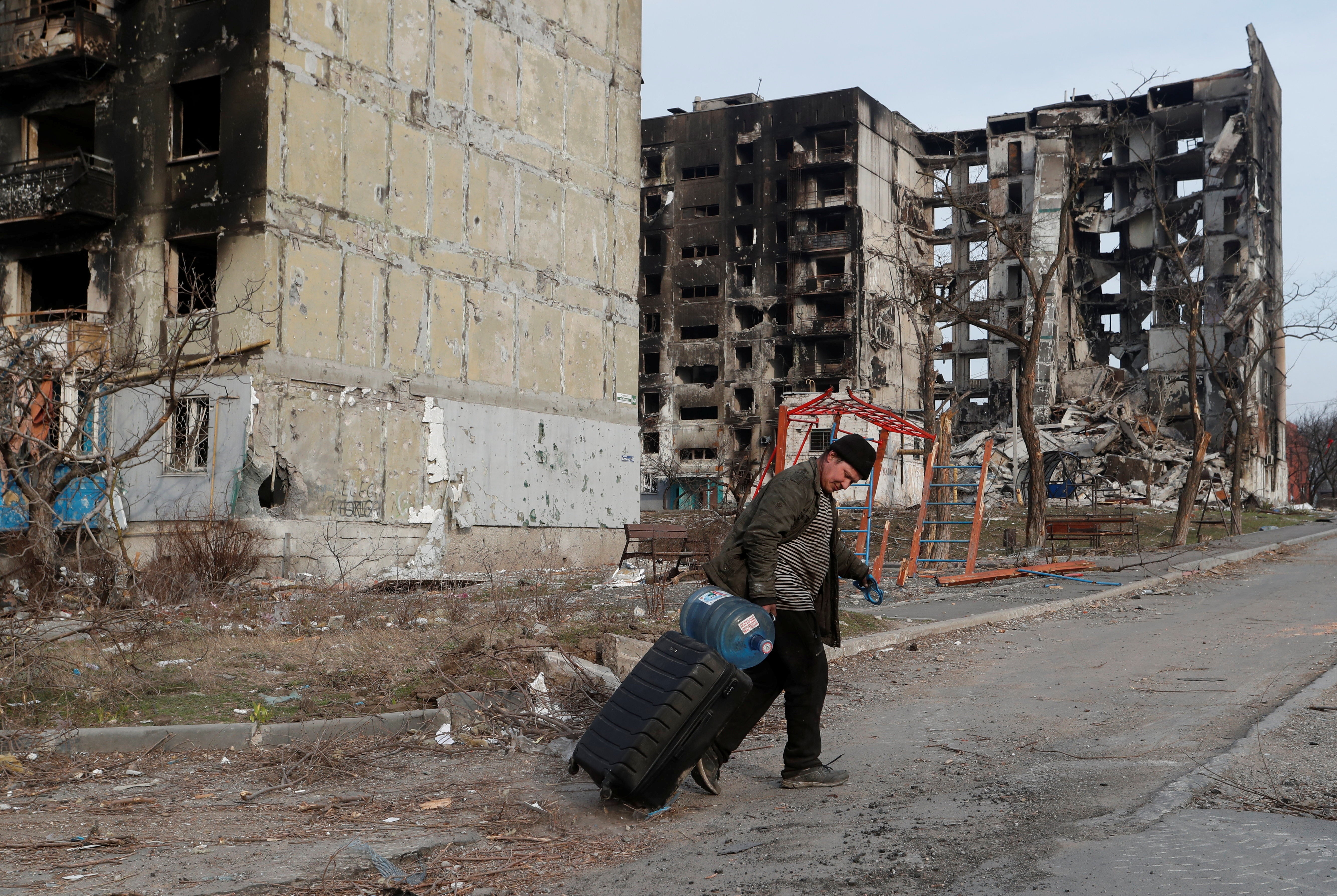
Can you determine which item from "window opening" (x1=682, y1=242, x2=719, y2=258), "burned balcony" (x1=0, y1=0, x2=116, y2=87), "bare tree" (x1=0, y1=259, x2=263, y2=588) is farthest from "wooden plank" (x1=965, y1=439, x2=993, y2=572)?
"window opening" (x1=682, y1=242, x2=719, y2=258)

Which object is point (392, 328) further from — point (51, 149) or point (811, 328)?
point (811, 328)

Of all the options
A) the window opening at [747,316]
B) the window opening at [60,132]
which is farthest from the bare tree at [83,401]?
the window opening at [747,316]

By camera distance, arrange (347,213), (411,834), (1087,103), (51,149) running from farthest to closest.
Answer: (1087,103), (51,149), (347,213), (411,834)

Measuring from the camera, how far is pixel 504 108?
26500 mm

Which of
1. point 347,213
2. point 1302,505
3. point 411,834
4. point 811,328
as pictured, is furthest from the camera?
point 811,328

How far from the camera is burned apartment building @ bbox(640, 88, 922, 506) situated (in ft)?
231

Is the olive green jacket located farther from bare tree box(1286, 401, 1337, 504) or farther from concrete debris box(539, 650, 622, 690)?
bare tree box(1286, 401, 1337, 504)

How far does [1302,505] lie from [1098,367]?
13880 millimetres

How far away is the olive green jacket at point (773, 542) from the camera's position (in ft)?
20.0

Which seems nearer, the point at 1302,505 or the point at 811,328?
the point at 1302,505

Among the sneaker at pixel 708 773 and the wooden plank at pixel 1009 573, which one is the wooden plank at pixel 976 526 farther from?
the sneaker at pixel 708 773

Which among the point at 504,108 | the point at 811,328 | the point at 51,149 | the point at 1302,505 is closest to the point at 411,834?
the point at 504,108

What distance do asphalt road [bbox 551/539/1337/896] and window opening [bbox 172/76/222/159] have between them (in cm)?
1809

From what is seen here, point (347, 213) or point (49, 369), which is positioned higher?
point (347, 213)
